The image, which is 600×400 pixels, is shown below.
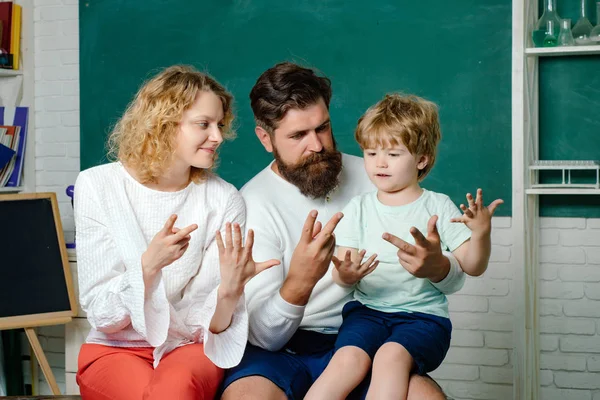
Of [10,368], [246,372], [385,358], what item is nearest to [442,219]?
[385,358]

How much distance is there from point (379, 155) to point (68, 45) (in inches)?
105

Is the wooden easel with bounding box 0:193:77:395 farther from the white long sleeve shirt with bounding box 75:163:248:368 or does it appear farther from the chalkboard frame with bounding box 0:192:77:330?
the white long sleeve shirt with bounding box 75:163:248:368

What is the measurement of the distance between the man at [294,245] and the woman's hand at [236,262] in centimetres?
12

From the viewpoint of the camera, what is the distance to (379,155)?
221cm

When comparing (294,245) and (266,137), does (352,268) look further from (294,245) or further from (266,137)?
(266,137)

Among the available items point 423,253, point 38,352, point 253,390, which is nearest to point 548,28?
point 423,253

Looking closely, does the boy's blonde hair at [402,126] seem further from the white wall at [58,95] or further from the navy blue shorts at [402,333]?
the white wall at [58,95]

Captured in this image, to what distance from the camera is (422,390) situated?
Result: 2029 mm

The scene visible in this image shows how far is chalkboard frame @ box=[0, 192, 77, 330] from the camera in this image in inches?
140

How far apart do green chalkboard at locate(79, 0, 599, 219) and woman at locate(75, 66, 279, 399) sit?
152 centimetres

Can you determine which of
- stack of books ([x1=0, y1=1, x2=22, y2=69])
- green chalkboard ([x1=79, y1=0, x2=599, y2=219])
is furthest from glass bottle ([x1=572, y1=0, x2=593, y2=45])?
stack of books ([x1=0, y1=1, x2=22, y2=69])

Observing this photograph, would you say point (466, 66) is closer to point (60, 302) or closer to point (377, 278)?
point (377, 278)

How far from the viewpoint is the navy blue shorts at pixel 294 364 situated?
2.16 m

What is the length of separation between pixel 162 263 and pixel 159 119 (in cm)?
42
